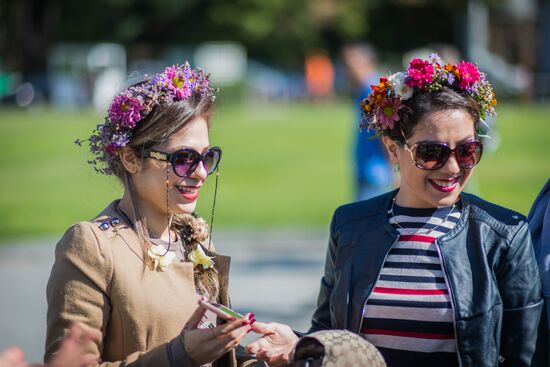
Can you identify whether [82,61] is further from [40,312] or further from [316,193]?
[40,312]

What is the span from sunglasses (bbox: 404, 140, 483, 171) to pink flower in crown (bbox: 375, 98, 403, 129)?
0.41ft

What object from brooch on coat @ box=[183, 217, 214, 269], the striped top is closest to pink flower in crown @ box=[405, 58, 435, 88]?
the striped top

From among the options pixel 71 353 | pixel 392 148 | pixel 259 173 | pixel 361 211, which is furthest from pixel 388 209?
pixel 259 173

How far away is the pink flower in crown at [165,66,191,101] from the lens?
293cm

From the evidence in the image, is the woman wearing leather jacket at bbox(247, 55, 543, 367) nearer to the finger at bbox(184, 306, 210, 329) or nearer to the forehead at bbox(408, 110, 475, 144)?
the forehead at bbox(408, 110, 475, 144)

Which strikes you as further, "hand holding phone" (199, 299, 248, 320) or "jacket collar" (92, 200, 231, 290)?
"jacket collar" (92, 200, 231, 290)

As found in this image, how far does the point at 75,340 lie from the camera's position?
241 cm

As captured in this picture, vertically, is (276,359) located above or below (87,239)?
below

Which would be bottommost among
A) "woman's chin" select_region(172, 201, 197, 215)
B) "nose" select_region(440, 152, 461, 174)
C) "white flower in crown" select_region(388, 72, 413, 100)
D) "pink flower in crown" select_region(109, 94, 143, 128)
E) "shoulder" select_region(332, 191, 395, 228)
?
"woman's chin" select_region(172, 201, 197, 215)

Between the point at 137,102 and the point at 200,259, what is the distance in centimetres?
58

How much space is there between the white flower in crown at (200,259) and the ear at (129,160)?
35cm

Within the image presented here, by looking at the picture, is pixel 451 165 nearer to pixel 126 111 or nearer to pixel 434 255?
pixel 434 255

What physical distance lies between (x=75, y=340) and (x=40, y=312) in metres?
5.68

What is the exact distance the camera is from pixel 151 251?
2791 mm
